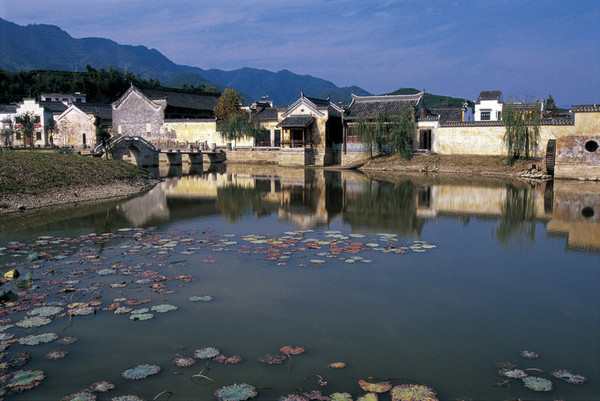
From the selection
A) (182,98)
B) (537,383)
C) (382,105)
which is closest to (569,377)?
(537,383)

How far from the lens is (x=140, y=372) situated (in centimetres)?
582

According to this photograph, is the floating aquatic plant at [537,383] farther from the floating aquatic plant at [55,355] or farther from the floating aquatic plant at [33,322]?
the floating aquatic plant at [33,322]

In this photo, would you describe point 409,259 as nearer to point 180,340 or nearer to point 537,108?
point 180,340

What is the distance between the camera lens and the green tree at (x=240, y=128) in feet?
129

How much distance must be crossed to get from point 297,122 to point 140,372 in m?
31.1

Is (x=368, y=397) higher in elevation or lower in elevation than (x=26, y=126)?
lower

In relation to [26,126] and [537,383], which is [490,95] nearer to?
[26,126]

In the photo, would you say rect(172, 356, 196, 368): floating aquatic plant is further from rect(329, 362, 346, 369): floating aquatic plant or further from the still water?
rect(329, 362, 346, 369): floating aquatic plant

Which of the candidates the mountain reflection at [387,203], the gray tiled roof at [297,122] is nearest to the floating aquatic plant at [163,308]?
the mountain reflection at [387,203]

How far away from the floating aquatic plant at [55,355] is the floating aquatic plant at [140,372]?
97cm

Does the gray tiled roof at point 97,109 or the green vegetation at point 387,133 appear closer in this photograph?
the green vegetation at point 387,133

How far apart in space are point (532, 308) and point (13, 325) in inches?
308

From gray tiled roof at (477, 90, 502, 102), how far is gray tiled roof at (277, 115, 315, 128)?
1562 cm

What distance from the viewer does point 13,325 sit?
23.2 feet
